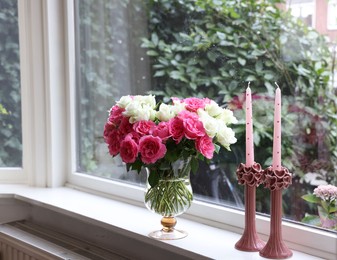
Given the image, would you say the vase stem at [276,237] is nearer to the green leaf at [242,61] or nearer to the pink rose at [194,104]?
the pink rose at [194,104]

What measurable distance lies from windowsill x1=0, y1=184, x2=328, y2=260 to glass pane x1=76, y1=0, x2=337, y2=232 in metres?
0.12

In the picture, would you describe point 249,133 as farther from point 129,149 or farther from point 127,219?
point 127,219

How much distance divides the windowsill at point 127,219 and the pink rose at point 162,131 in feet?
1.05

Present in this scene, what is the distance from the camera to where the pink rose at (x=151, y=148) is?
52.9 inches

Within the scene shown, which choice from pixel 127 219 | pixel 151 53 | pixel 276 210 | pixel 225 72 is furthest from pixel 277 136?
pixel 151 53

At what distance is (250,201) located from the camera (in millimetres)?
1355

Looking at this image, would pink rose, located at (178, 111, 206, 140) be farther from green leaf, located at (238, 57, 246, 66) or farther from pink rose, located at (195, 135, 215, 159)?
green leaf, located at (238, 57, 246, 66)

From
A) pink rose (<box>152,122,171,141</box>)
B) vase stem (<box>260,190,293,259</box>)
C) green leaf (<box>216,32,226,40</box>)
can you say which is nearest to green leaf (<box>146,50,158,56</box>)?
green leaf (<box>216,32,226,40</box>)

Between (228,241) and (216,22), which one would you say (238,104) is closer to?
(216,22)

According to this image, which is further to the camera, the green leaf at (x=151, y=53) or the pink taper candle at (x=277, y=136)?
the green leaf at (x=151, y=53)

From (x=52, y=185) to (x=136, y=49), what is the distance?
0.66 metres

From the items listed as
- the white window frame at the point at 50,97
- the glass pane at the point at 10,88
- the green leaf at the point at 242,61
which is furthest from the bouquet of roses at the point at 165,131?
the glass pane at the point at 10,88

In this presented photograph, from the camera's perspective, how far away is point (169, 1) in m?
1.82

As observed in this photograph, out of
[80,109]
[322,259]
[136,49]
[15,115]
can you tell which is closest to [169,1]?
[136,49]
